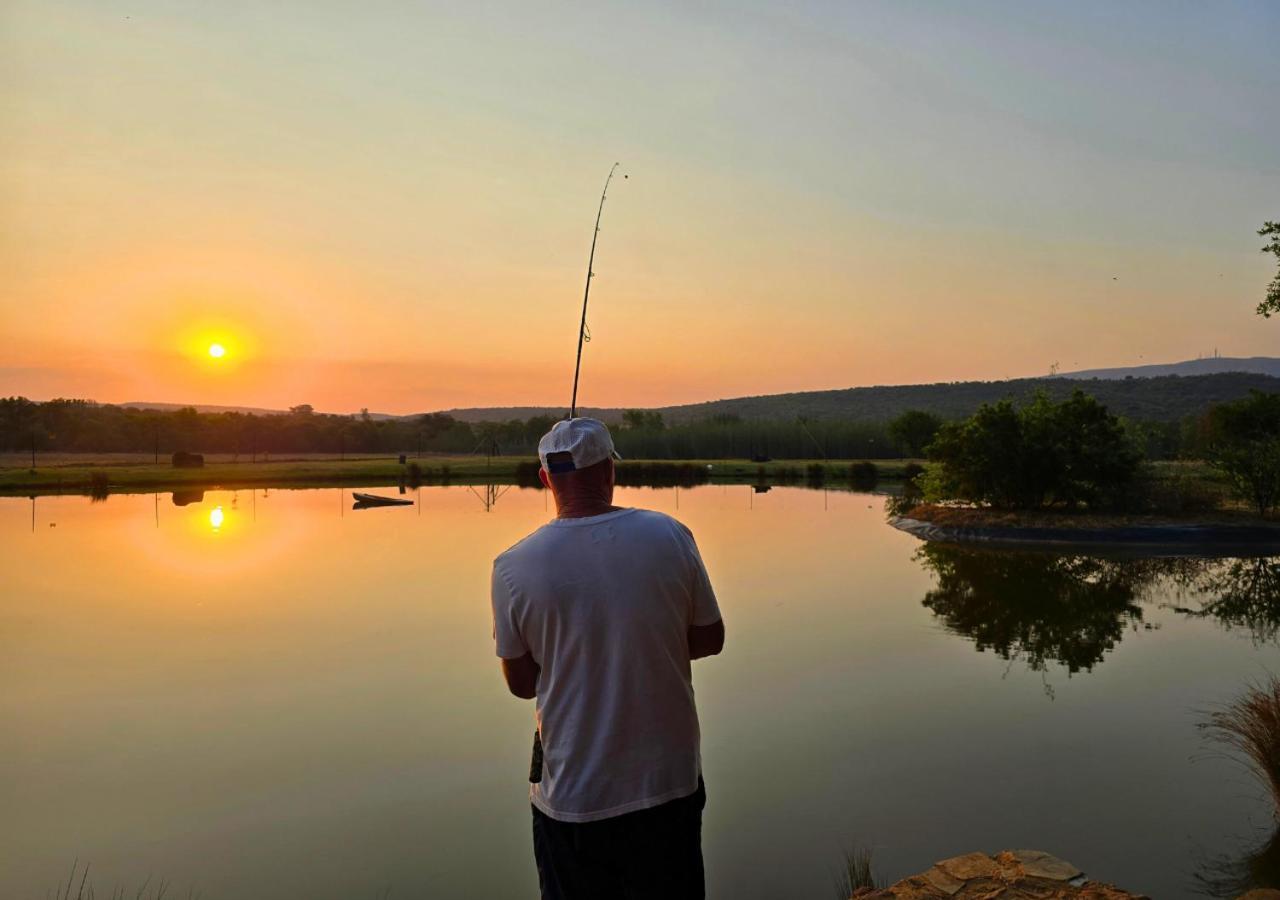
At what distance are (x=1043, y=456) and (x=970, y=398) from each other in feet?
297

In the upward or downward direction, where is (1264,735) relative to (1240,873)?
upward

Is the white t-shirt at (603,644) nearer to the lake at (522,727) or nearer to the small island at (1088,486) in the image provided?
the lake at (522,727)

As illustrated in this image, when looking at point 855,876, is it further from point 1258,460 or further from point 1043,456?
point 1258,460

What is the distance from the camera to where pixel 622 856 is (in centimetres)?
280

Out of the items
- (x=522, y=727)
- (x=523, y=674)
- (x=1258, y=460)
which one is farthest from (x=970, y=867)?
(x=1258, y=460)

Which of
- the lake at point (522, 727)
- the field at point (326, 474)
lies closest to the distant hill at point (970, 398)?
the field at point (326, 474)

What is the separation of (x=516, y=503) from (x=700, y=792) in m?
31.4

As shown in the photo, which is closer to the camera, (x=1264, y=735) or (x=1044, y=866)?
(x=1044, y=866)

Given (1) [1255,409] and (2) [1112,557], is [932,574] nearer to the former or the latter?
(2) [1112,557]

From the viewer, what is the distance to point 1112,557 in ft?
66.9

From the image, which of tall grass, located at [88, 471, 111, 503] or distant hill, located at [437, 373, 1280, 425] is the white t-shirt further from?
distant hill, located at [437, 373, 1280, 425]

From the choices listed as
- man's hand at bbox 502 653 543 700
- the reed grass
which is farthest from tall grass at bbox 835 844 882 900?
man's hand at bbox 502 653 543 700

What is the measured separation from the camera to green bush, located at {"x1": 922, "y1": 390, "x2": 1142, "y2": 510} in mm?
24766

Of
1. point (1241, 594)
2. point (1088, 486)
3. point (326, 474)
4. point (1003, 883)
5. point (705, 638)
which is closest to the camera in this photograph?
point (705, 638)
